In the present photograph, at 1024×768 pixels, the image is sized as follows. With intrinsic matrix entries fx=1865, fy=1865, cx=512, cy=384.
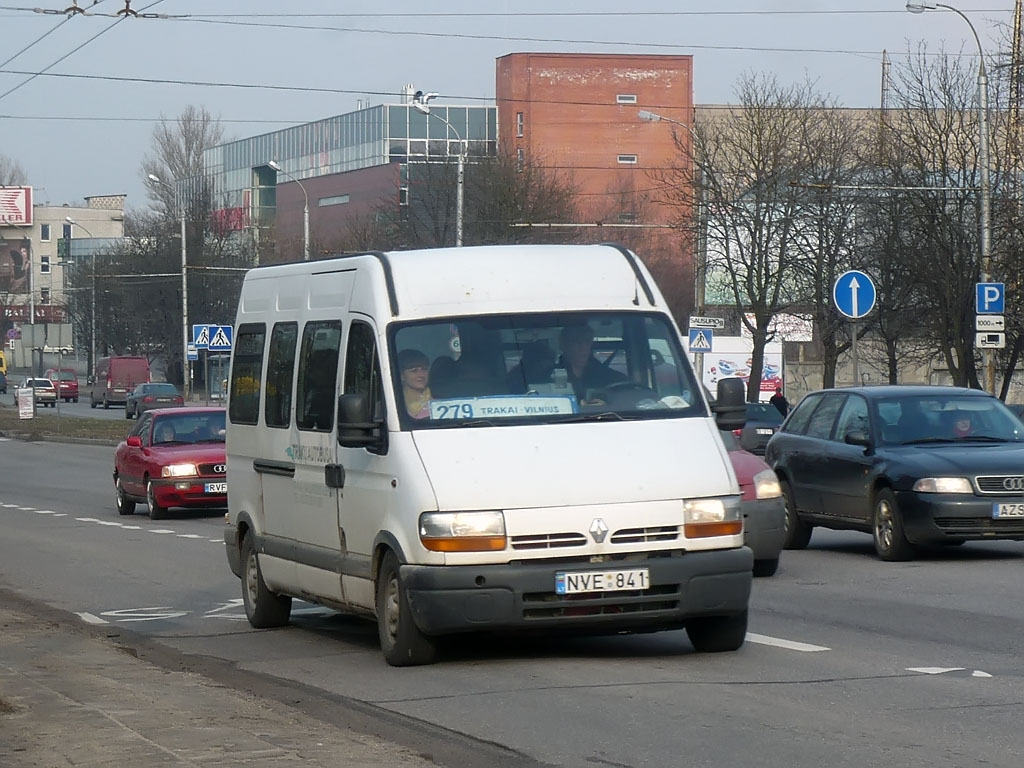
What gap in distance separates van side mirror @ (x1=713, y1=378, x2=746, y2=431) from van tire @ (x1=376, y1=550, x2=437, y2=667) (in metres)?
2.08

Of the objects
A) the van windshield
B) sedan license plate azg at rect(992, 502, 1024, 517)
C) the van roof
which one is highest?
the van roof

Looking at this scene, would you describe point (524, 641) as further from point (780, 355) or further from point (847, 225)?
point (780, 355)

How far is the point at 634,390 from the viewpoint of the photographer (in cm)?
1005

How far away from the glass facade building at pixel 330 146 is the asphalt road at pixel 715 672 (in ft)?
266

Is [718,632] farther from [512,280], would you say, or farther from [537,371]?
[512,280]

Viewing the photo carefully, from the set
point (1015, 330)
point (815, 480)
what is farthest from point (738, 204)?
point (815, 480)

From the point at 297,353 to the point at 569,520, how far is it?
2932 mm

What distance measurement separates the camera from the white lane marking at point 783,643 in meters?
10.3

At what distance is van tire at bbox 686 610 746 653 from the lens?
9.88 metres

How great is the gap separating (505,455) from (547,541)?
50 cm

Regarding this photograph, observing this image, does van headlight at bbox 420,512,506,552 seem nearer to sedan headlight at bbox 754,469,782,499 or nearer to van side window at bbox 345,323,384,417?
van side window at bbox 345,323,384,417

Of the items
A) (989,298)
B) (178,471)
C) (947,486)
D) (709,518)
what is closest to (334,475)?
(709,518)

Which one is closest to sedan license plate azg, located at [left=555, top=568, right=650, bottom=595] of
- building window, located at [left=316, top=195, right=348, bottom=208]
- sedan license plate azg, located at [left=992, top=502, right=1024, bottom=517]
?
sedan license plate azg, located at [left=992, top=502, right=1024, bottom=517]

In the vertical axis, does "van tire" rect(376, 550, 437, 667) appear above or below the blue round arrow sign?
below
